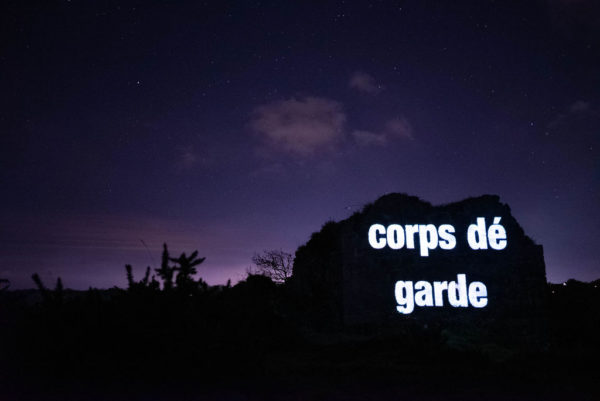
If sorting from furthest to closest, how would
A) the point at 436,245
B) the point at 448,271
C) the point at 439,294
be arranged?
the point at 436,245, the point at 448,271, the point at 439,294

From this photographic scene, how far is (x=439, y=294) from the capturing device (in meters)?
18.2

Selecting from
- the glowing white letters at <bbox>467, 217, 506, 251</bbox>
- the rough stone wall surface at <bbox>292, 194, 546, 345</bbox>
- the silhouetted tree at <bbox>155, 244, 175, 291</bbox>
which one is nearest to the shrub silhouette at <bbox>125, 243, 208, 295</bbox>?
the silhouetted tree at <bbox>155, 244, 175, 291</bbox>

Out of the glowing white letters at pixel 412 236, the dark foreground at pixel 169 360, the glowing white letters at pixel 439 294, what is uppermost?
the glowing white letters at pixel 412 236

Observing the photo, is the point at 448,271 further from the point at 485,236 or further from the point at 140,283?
the point at 140,283

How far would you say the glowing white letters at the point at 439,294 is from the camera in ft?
59.4

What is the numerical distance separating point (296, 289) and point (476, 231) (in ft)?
33.7

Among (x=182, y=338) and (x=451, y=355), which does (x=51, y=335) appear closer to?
(x=182, y=338)

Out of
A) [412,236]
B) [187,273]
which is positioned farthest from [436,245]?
[187,273]

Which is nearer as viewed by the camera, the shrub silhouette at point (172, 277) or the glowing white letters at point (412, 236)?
the shrub silhouette at point (172, 277)

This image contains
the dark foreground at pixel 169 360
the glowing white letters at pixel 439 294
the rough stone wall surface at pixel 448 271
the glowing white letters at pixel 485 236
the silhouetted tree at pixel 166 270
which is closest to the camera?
the dark foreground at pixel 169 360

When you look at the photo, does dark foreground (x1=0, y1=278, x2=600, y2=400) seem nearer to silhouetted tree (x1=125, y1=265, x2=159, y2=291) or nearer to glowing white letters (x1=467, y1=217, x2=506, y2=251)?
silhouetted tree (x1=125, y1=265, x2=159, y2=291)

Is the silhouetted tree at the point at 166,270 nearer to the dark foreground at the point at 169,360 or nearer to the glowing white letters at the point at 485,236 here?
the dark foreground at the point at 169,360

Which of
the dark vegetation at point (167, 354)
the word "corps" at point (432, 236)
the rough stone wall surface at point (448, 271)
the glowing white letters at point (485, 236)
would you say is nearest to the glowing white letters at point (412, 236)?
the word "corps" at point (432, 236)

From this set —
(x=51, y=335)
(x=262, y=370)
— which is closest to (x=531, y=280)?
(x=262, y=370)
